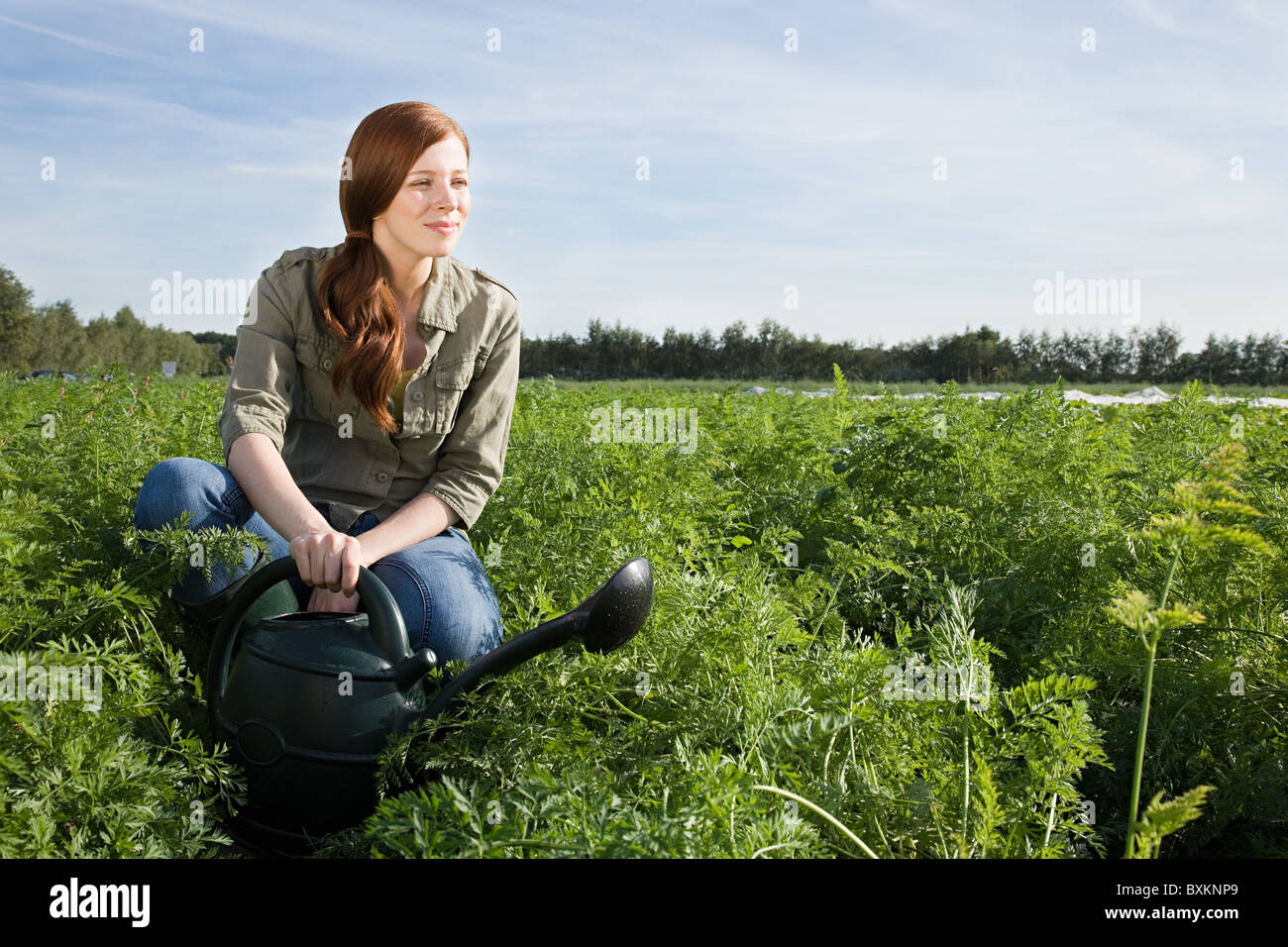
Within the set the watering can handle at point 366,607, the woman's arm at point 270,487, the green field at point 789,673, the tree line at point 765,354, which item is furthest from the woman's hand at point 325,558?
the tree line at point 765,354

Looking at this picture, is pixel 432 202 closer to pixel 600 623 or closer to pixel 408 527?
pixel 408 527

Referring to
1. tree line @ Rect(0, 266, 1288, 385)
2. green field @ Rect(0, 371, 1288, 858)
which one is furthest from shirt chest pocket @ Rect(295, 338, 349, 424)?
tree line @ Rect(0, 266, 1288, 385)

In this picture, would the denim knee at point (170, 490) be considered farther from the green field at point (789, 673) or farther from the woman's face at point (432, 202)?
the woman's face at point (432, 202)

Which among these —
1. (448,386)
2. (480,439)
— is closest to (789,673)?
(480,439)

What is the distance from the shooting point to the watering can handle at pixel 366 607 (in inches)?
76.0

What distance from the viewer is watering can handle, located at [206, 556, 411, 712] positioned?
1931 mm

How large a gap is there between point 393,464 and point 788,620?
1.16 m

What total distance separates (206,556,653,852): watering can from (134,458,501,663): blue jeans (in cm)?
23

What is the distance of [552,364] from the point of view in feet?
146

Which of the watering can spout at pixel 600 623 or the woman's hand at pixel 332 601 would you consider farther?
the woman's hand at pixel 332 601

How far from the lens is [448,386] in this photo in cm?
262

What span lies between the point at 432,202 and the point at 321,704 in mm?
1247
